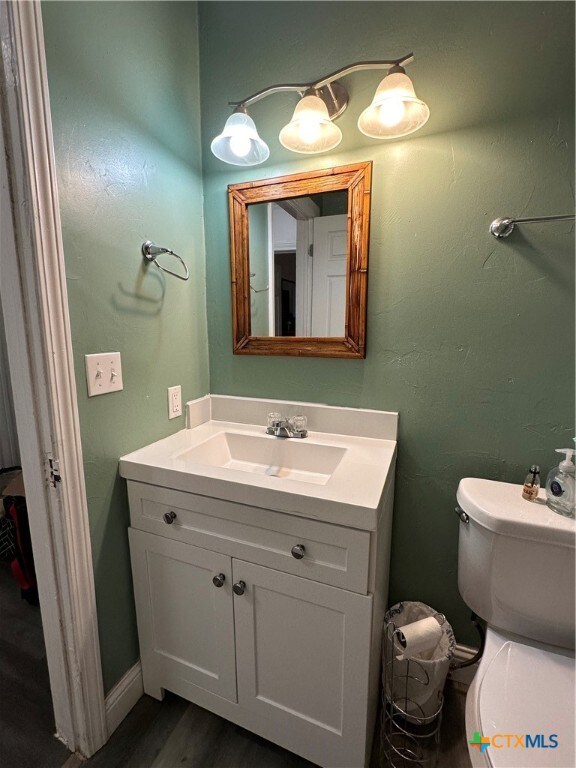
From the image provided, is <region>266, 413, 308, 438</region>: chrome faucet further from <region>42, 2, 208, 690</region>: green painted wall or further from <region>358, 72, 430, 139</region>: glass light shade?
<region>358, 72, 430, 139</region>: glass light shade

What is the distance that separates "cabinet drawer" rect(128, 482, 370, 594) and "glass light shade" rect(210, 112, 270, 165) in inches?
43.2

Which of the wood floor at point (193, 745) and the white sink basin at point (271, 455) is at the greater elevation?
the white sink basin at point (271, 455)

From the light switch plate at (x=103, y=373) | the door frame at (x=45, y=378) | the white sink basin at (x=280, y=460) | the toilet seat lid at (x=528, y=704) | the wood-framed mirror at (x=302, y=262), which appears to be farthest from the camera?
the wood-framed mirror at (x=302, y=262)

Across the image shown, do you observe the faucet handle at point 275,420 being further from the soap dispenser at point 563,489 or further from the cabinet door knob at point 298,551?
the soap dispenser at point 563,489

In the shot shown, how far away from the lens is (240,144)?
1.13 metres

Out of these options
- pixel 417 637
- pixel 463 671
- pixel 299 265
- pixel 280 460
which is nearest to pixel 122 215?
pixel 299 265

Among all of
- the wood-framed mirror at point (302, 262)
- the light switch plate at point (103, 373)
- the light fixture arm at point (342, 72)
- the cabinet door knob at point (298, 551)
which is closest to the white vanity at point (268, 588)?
the cabinet door knob at point (298, 551)

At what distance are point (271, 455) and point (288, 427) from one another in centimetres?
12

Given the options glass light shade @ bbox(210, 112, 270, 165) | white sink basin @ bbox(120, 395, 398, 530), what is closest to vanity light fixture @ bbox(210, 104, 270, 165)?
glass light shade @ bbox(210, 112, 270, 165)

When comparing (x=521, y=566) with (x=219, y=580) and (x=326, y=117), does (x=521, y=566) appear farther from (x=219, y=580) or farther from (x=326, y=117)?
(x=326, y=117)

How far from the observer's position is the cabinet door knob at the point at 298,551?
85 cm

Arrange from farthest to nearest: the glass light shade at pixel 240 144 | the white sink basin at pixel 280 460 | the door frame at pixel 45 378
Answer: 1. the glass light shade at pixel 240 144
2. the white sink basin at pixel 280 460
3. the door frame at pixel 45 378

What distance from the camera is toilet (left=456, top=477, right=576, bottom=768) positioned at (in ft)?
2.12

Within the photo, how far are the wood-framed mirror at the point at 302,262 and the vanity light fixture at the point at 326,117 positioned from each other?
0.11 m
